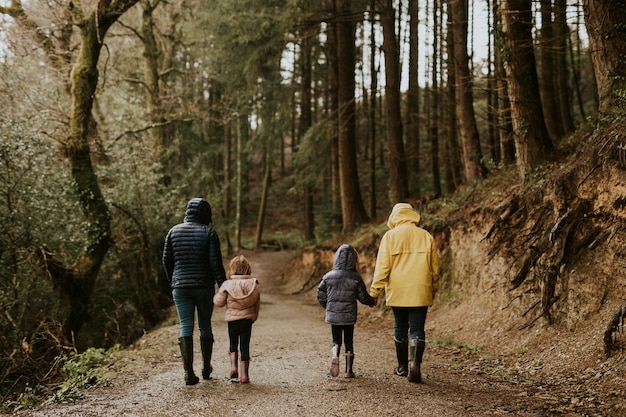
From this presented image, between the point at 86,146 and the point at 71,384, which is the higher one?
the point at 86,146

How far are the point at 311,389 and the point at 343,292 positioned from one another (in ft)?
3.78

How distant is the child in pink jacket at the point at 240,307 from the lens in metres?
5.84

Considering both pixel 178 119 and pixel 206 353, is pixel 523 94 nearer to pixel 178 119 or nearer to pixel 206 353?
pixel 206 353

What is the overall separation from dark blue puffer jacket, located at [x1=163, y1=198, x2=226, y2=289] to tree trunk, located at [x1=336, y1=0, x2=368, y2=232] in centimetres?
1148

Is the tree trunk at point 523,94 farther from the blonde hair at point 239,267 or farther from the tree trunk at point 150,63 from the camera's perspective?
the tree trunk at point 150,63

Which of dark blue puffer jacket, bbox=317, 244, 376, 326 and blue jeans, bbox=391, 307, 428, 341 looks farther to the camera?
dark blue puffer jacket, bbox=317, 244, 376, 326

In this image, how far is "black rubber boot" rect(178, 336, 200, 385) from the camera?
582cm

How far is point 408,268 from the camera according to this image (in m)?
5.91

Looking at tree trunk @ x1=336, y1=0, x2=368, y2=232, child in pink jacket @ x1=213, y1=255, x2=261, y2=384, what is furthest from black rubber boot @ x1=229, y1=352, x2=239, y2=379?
tree trunk @ x1=336, y1=0, x2=368, y2=232

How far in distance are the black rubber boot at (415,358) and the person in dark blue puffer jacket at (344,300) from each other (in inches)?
25.7

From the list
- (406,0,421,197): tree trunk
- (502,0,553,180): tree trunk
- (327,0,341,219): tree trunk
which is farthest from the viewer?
(406,0,421,197): tree trunk

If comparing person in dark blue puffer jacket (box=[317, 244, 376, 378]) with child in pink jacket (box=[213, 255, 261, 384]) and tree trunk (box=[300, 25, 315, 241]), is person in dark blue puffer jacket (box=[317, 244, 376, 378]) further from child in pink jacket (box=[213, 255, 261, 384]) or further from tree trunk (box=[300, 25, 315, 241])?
tree trunk (box=[300, 25, 315, 241])

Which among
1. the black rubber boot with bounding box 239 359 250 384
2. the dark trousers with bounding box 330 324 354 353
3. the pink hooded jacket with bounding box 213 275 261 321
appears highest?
the pink hooded jacket with bounding box 213 275 261 321

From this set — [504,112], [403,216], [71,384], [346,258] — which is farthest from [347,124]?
[71,384]
